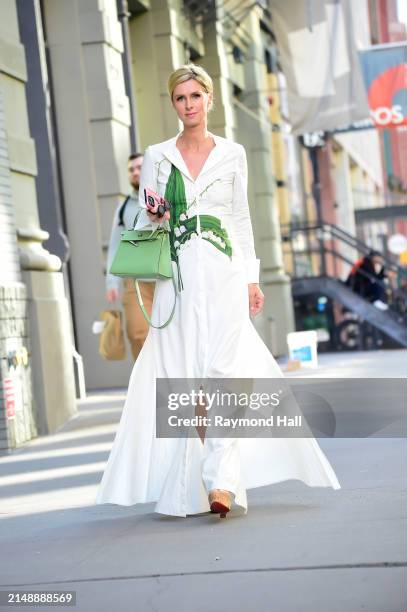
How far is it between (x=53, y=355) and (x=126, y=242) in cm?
521

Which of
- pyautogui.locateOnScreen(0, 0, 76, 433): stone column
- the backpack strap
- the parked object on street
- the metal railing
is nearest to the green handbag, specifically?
the backpack strap

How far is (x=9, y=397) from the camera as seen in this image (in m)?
9.98

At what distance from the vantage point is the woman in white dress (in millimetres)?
6207

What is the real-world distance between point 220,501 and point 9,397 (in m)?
4.30

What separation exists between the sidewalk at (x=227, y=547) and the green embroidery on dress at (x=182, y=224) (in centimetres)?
117

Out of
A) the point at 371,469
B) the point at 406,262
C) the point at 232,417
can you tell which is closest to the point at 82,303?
the point at 371,469

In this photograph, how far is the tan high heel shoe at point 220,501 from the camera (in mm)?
5930

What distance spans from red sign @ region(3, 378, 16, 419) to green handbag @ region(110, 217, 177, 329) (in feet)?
12.5

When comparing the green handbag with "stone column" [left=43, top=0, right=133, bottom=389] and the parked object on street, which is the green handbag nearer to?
"stone column" [left=43, top=0, right=133, bottom=389]

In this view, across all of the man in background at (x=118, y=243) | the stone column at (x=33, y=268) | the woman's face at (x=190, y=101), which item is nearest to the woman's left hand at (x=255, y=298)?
the woman's face at (x=190, y=101)

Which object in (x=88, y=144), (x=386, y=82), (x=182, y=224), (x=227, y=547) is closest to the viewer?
(x=227, y=547)

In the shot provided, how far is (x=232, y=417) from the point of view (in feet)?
20.5

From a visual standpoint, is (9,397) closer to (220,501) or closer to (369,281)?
(220,501)

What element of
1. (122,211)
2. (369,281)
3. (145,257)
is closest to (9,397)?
(122,211)
